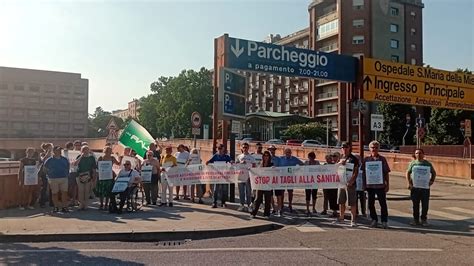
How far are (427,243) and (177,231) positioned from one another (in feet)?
15.6

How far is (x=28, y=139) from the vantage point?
88.6 m

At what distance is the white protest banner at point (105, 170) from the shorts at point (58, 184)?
2.89 ft

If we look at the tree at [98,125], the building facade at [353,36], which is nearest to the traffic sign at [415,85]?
the building facade at [353,36]

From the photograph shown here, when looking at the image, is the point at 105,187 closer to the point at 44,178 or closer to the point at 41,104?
the point at 44,178

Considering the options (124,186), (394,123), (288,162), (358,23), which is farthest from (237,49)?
(358,23)

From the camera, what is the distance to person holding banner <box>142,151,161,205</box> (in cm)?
1417

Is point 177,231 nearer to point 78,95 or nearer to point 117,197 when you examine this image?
point 117,197

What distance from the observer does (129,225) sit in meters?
10.5

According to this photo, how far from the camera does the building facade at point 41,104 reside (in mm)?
98062

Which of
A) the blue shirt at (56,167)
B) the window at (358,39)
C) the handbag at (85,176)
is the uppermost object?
the window at (358,39)

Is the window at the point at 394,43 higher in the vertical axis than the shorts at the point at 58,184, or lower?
higher

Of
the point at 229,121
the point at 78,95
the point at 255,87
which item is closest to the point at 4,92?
the point at 78,95

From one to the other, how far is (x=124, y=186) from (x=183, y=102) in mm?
81748

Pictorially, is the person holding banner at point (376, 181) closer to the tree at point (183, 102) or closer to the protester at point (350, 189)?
the protester at point (350, 189)
